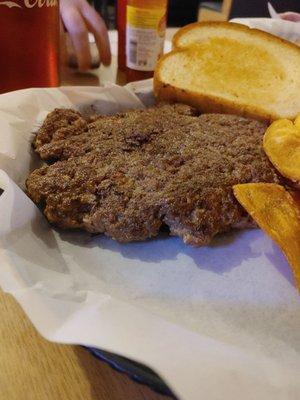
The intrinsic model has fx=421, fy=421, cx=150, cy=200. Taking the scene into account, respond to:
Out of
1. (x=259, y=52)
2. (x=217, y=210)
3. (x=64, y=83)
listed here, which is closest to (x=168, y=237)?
(x=217, y=210)

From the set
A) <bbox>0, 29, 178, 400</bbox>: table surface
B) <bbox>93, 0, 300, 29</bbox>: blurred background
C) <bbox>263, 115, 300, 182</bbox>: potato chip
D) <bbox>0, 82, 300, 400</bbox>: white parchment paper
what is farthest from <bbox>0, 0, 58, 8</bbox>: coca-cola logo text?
<bbox>93, 0, 300, 29</bbox>: blurred background

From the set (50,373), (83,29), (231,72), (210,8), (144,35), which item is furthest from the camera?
(210,8)

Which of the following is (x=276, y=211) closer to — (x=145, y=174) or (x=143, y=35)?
(x=145, y=174)

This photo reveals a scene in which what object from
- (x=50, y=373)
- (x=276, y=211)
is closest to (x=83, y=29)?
(x=276, y=211)

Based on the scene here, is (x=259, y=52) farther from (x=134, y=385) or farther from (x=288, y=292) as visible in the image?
(x=134, y=385)

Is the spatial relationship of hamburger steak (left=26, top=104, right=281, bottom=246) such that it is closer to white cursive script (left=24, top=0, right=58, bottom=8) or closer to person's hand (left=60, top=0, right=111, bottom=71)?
white cursive script (left=24, top=0, right=58, bottom=8)
